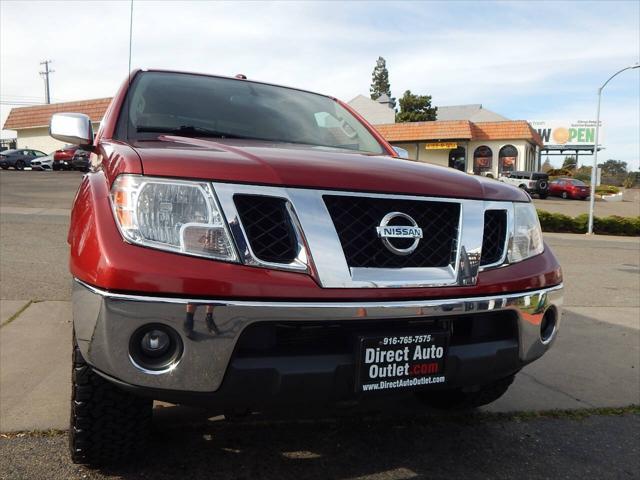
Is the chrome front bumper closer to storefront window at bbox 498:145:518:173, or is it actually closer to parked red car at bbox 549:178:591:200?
parked red car at bbox 549:178:591:200

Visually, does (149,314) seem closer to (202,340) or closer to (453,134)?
(202,340)

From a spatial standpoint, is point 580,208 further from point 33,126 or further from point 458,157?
point 33,126

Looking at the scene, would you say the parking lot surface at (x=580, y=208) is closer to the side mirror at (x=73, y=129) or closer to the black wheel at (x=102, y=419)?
the side mirror at (x=73, y=129)

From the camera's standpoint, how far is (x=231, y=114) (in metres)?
3.09

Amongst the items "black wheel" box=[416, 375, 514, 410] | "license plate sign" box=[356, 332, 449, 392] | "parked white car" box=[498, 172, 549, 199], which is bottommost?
"black wheel" box=[416, 375, 514, 410]

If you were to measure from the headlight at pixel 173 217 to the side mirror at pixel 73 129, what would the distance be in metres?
1.11

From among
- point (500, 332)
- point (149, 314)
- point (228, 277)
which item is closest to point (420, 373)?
point (500, 332)

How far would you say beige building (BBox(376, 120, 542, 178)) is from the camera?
36.7 m

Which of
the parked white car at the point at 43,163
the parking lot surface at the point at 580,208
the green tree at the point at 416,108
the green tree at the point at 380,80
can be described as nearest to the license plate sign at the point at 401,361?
the parking lot surface at the point at 580,208

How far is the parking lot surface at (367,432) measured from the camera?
7.82ft

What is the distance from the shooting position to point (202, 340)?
5.50 ft

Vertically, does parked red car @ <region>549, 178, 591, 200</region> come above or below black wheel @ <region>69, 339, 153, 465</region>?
above

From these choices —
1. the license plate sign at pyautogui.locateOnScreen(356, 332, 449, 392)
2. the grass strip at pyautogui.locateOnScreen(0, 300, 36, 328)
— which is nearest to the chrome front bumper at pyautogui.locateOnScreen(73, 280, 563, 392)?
the license plate sign at pyautogui.locateOnScreen(356, 332, 449, 392)

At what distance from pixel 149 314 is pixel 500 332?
1.32 m
